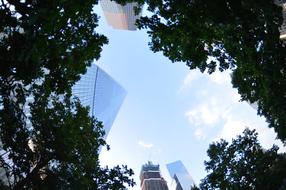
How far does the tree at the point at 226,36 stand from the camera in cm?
1752

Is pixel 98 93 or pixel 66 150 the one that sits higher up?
pixel 98 93

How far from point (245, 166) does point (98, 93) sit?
123490 millimetres

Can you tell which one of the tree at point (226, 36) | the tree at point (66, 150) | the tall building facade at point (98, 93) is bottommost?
the tree at point (226, 36)

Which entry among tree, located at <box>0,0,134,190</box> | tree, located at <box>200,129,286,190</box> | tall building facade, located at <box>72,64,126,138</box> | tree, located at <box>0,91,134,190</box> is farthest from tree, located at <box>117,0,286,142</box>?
tall building facade, located at <box>72,64,126,138</box>

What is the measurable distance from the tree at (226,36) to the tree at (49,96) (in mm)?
3511

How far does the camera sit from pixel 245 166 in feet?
145

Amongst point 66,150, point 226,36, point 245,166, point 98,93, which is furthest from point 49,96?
point 98,93

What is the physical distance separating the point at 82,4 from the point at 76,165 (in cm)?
1400

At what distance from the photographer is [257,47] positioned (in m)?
19.3

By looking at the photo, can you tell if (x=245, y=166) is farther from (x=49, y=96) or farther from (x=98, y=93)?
(x=98, y=93)

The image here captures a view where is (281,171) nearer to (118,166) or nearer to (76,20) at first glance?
(118,166)

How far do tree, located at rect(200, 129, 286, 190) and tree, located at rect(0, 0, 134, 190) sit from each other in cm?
1879

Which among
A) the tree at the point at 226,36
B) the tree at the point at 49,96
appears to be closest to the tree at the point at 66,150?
the tree at the point at 49,96

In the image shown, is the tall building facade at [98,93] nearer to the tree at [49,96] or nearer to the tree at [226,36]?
the tree at [49,96]
